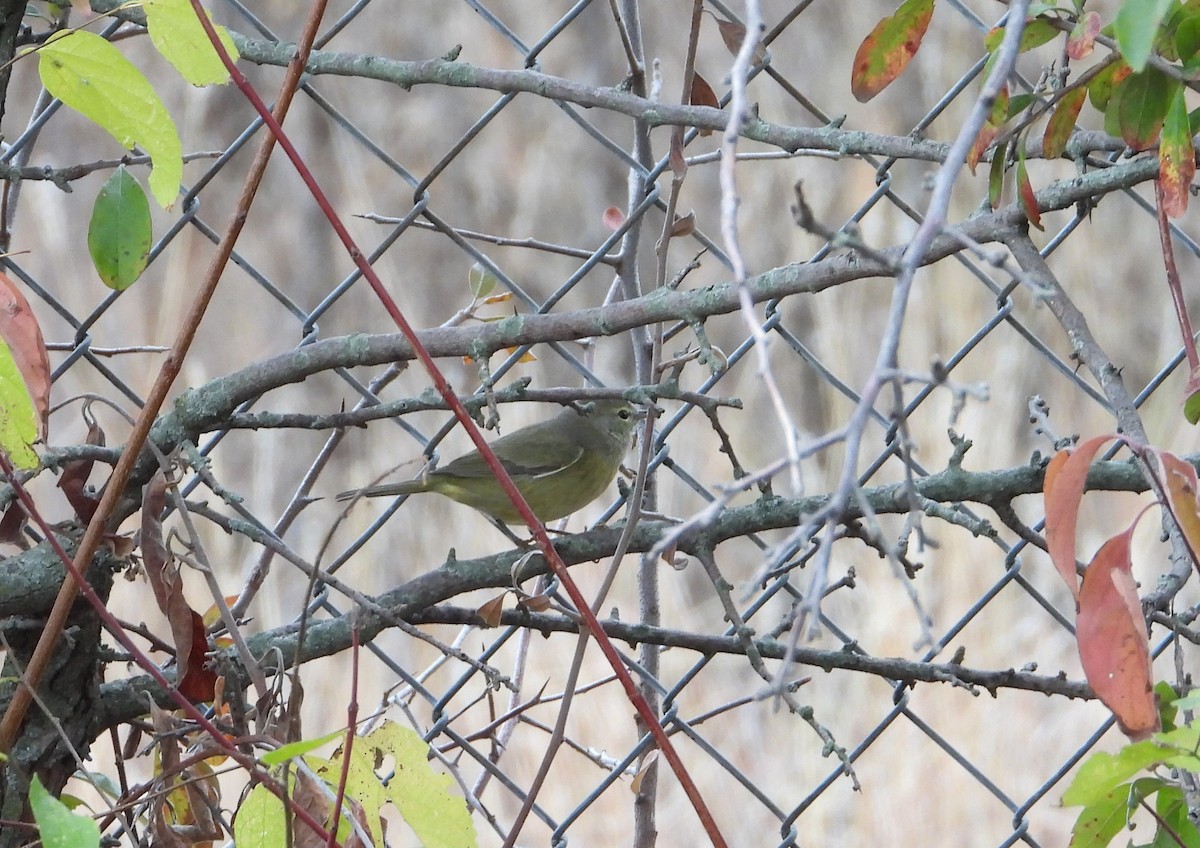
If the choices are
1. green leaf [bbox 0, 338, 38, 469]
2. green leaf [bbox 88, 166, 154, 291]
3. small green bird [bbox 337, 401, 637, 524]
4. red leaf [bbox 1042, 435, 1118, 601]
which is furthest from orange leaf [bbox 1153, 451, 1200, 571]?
small green bird [bbox 337, 401, 637, 524]

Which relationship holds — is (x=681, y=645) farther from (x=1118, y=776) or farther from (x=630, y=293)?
(x=1118, y=776)

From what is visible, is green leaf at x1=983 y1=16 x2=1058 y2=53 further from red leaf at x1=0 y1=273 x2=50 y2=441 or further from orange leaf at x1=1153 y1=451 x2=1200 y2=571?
red leaf at x1=0 y1=273 x2=50 y2=441

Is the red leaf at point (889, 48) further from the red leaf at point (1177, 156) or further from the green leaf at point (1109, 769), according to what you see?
the green leaf at point (1109, 769)

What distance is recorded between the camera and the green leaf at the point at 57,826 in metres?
0.72

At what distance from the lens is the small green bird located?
2621 mm

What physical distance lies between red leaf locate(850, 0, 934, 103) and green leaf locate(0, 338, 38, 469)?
2.49 ft

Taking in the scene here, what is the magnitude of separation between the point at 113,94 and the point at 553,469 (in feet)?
5.75

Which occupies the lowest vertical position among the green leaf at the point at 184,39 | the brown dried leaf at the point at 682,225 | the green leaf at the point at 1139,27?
the green leaf at the point at 1139,27

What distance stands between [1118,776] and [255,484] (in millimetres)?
4752

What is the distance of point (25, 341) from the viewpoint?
953 mm

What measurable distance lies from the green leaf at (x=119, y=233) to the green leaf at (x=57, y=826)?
60 cm

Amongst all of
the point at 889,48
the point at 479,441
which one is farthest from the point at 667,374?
the point at 479,441

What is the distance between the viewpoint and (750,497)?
14.4 feet

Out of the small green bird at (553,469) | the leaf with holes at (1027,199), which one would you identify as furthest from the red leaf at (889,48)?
the small green bird at (553,469)
